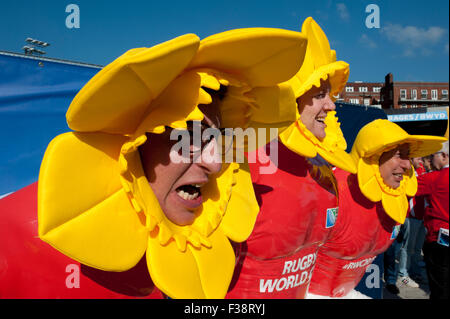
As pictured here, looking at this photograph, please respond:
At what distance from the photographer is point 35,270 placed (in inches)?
31.7

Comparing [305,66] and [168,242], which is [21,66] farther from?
[305,66]

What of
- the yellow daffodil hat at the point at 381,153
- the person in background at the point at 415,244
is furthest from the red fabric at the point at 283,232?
the person in background at the point at 415,244

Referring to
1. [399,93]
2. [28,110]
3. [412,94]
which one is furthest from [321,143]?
[412,94]

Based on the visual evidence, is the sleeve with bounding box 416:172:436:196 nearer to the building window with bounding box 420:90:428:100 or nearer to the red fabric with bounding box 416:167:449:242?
the red fabric with bounding box 416:167:449:242

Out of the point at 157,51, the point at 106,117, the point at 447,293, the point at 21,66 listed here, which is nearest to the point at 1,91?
the point at 21,66

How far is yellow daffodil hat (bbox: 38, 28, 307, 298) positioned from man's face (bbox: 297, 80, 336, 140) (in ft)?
2.64

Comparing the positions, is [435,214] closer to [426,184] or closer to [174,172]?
[426,184]

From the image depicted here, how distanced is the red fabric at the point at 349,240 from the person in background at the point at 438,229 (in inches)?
21.3

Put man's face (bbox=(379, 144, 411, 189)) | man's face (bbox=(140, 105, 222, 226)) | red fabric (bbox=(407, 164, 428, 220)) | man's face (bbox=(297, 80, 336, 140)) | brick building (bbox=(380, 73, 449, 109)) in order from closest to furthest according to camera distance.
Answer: man's face (bbox=(140, 105, 222, 226))
man's face (bbox=(297, 80, 336, 140))
man's face (bbox=(379, 144, 411, 189))
red fabric (bbox=(407, 164, 428, 220))
brick building (bbox=(380, 73, 449, 109))

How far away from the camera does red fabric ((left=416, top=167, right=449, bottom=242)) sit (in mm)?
Result: 2568

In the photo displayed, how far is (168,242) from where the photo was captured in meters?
0.90

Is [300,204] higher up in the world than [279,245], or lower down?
higher up

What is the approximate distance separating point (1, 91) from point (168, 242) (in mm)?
1037

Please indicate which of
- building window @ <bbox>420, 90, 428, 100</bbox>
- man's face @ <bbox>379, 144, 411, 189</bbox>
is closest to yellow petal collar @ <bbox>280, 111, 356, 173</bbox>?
man's face @ <bbox>379, 144, 411, 189</bbox>
